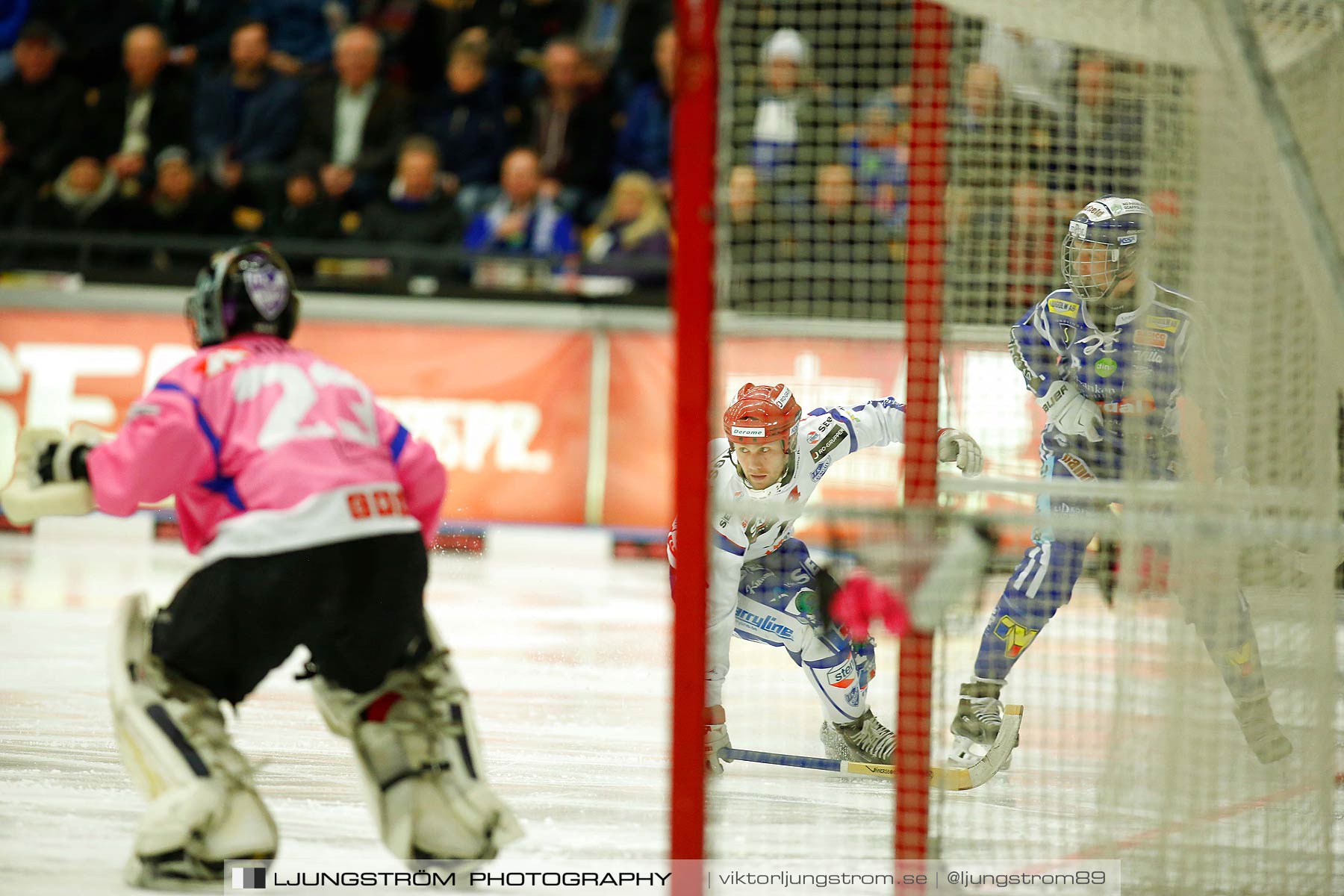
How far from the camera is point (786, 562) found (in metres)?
4.45

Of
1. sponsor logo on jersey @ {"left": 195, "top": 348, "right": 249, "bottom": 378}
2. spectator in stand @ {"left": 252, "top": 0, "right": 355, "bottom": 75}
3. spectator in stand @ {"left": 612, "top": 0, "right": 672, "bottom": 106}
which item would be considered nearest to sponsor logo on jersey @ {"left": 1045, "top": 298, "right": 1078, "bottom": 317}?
sponsor logo on jersey @ {"left": 195, "top": 348, "right": 249, "bottom": 378}

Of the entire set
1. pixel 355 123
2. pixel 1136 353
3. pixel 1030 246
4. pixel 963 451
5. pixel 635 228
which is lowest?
pixel 963 451

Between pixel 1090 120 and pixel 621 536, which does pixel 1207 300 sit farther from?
pixel 621 536

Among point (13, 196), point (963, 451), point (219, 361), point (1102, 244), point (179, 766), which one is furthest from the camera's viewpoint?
Answer: point (13, 196)

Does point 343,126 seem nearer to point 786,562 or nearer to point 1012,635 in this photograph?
point 786,562

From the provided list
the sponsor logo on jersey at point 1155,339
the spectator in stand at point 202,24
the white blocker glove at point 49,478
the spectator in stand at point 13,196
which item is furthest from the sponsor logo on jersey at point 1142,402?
the spectator in stand at point 202,24

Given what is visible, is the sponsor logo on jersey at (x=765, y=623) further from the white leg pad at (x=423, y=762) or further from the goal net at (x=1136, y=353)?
the white leg pad at (x=423, y=762)

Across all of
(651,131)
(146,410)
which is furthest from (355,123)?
(146,410)

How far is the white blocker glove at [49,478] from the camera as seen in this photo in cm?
280

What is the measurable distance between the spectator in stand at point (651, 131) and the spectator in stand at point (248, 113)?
2409mm

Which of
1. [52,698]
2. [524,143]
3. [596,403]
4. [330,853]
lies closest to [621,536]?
[596,403]

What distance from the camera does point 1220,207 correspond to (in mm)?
2910

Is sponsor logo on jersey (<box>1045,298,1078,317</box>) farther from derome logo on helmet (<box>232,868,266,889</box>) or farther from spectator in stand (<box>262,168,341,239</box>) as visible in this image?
spectator in stand (<box>262,168,341,239</box>)

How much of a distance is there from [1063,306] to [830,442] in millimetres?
754
